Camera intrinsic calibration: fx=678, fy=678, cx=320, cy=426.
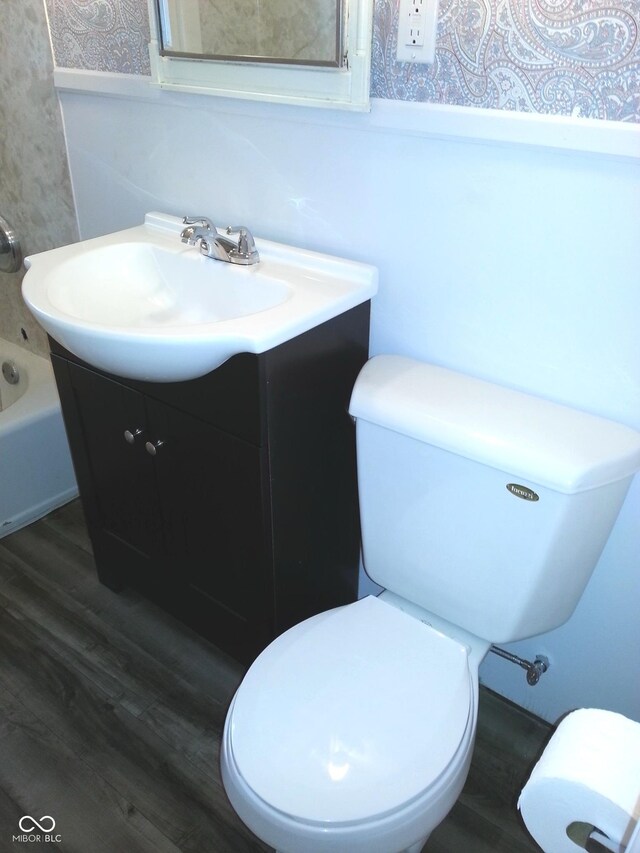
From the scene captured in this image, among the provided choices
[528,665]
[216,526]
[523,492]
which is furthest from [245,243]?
[528,665]

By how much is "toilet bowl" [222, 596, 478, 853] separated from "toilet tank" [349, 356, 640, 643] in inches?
4.3

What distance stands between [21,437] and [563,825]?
1.72 m

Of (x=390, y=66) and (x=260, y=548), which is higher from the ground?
(x=390, y=66)

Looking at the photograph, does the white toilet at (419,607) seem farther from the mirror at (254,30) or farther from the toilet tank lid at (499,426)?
the mirror at (254,30)

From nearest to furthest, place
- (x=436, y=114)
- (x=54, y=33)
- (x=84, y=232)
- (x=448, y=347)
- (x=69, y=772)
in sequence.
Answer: (x=436, y=114)
(x=448, y=347)
(x=69, y=772)
(x=54, y=33)
(x=84, y=232)

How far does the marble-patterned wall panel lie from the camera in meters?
1.60

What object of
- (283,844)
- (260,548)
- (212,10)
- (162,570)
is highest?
(212,10)

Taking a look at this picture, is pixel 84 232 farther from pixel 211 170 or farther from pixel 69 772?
pixel 69 772

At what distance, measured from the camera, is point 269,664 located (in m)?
1.12

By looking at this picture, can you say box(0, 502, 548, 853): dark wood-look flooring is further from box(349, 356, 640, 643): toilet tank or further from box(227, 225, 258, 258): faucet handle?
box(227, 225, 258, 258): faucet handle

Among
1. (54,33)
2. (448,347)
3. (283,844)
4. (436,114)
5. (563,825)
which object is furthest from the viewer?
(54,33)

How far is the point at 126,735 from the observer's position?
145cm

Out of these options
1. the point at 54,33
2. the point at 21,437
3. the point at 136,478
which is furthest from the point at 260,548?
the point at 54,33

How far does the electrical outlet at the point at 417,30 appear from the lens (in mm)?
1040
